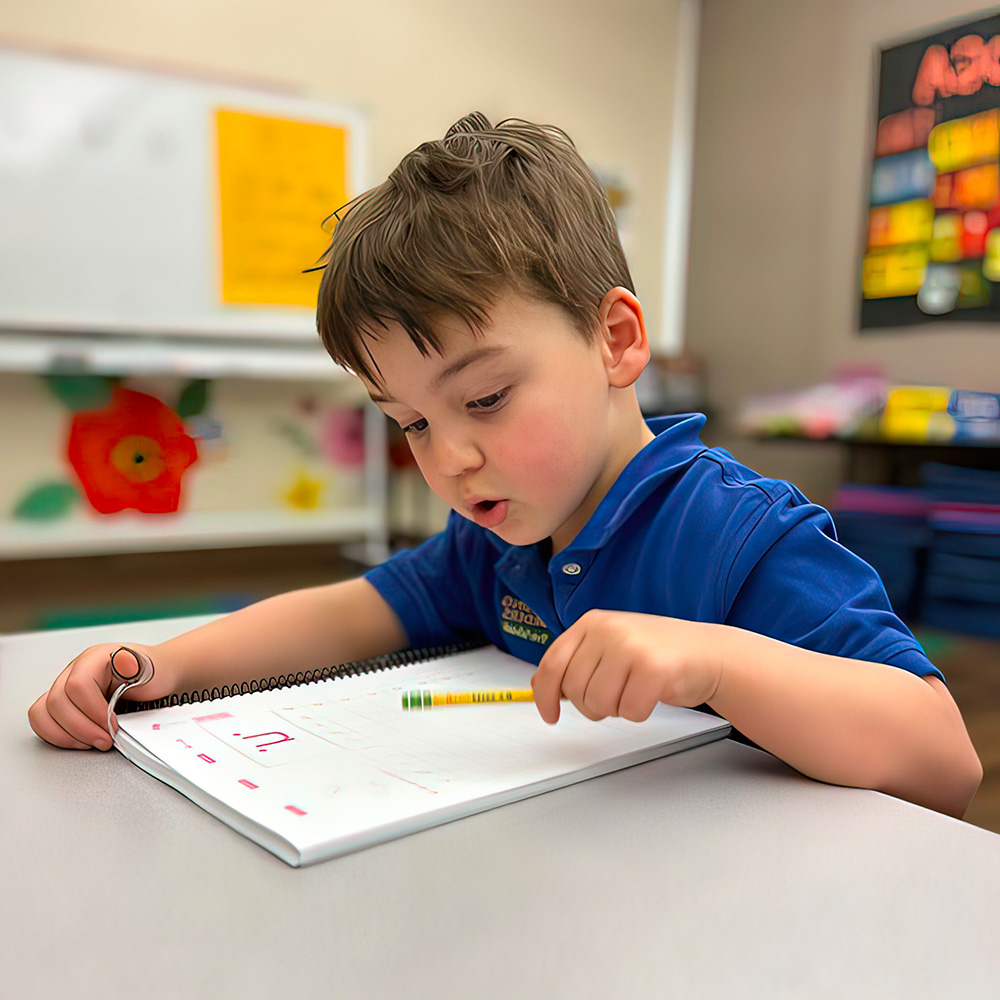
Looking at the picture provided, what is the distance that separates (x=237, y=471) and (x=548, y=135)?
2.41 m

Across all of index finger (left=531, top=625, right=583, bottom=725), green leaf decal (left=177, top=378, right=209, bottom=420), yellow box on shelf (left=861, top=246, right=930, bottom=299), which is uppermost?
yellow box on shelf (left=861, top=246, right=930, bottom=299)

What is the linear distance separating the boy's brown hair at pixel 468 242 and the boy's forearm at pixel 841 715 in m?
0.25

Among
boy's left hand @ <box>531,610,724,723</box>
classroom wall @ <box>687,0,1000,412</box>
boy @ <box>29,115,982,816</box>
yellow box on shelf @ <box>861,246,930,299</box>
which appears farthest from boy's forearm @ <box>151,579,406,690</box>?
yellow box on shelf @ <box>861,246,930,299</box>

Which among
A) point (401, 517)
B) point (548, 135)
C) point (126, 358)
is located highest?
point (548, 135)

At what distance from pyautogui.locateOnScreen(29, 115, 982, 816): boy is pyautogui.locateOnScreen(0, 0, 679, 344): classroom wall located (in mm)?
2486

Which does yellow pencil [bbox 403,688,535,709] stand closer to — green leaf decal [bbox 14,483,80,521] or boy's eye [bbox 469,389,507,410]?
boy's eye [bbox 469,389,507,410]

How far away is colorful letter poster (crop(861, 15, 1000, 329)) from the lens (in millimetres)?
2656

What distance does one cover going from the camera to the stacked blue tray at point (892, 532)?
2500 mm

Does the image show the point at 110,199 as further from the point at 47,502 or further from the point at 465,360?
the point at 465,360

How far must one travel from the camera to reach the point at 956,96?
9.10 feet

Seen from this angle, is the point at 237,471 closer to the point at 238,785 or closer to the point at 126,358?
the point at 126,358

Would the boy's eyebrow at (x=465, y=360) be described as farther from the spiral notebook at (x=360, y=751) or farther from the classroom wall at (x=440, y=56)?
the classroom wall at (x=440, y=56)

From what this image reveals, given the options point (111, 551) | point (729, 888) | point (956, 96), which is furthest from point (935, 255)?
point (729, 888)

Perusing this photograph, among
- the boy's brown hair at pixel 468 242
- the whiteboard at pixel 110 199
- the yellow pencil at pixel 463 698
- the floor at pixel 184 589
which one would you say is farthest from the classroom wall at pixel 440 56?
the yellow pencil at pixel 463 698
